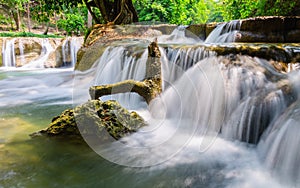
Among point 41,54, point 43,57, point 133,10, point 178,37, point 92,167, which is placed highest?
point 133,10

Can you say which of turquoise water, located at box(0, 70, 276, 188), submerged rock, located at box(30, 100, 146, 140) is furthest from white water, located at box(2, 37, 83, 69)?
submerged rock, located at box(30, 100, 146, 140)

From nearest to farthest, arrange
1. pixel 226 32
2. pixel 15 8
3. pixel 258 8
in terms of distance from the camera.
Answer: pixel 226 32 → pixel 258 8 → pixel 15 8

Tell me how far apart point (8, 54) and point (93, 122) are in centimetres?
1292

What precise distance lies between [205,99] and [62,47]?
12075 millimetres

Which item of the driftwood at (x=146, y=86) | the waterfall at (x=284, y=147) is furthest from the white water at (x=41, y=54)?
the waterfall at (x=284, y=147)

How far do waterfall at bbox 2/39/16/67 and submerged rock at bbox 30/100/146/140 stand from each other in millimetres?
12068

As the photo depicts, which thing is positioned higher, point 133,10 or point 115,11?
point 133,10

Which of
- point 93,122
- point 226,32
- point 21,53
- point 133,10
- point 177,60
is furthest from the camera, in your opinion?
point 21,53

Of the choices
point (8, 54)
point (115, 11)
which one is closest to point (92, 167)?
point (115, 11)

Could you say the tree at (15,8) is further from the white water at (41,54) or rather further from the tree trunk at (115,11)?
the tree trunk at (115,11)

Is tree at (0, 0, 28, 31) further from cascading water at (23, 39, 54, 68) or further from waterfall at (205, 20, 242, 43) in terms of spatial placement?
waterfall at (205, 20, 242, 43)

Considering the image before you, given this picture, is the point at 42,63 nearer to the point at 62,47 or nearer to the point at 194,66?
the point at 62,47

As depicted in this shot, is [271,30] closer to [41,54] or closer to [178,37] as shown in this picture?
[178,37]

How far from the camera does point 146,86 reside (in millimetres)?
4242
